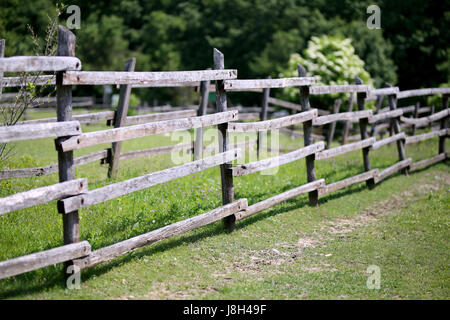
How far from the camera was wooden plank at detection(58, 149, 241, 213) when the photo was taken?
14.4 feet

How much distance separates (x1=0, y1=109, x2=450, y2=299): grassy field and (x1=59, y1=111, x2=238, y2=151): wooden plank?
1.33 m

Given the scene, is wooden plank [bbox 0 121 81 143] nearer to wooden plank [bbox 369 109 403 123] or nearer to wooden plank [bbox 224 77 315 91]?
wooden plank [bbox 224 77 315 91]

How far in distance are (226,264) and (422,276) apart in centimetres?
223

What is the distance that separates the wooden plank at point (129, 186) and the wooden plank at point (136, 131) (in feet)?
1.50

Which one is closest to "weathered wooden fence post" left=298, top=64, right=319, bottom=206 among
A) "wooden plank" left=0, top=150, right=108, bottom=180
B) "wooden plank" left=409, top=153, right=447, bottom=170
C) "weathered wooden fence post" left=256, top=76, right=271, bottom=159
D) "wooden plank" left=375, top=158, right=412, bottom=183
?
"wooden plank" left=375, top=158, right=412, bottom=183

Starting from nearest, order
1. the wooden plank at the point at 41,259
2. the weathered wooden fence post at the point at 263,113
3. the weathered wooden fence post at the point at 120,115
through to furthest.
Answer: the wooden plank at the point at 41,259 < the weathered wooden fence post at the point at 120,115 < the weathered wooden fence post at the point at 263,113

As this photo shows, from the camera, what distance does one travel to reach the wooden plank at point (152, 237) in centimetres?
458

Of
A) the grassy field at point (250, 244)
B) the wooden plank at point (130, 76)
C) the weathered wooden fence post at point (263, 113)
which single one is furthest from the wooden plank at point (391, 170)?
the wooden plank at point (130, 76)

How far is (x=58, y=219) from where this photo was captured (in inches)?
236

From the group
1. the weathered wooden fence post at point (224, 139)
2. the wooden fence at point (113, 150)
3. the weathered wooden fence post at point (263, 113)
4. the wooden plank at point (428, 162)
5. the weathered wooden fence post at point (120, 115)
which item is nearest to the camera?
the wooden fence at point (113, 150)

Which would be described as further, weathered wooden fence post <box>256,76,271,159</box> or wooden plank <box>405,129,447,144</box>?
wooden plank <box>405,129,447,144</box>

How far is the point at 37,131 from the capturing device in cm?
411

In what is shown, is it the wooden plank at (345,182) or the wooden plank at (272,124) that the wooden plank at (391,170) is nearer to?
the wooden plank at (345,182)

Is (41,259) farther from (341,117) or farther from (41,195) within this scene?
(341,117)
